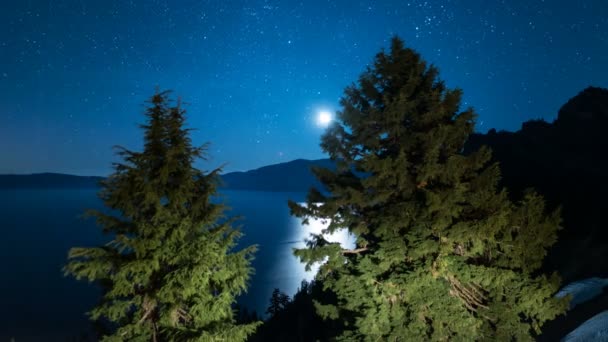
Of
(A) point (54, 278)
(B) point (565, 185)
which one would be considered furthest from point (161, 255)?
(A) point (54, 278)

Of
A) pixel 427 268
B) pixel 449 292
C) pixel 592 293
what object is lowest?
pixel 592 293

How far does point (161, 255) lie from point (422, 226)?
718 centimetres

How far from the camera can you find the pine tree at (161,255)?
6.81 meters

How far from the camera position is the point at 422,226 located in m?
9.41

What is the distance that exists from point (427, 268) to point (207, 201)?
6.58 m

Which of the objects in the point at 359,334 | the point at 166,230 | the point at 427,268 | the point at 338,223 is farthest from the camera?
the point at 338,223

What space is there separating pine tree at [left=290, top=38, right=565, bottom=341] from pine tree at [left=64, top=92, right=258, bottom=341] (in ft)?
14.3

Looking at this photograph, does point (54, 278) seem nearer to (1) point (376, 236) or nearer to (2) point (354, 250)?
(2) point (354, 250)

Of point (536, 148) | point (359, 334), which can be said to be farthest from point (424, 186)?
point (536, 148)

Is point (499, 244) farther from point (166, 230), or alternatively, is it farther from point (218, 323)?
point (166, 230)

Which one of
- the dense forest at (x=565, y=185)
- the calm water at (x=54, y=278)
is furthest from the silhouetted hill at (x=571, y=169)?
the calm water at (x=54, y=278)

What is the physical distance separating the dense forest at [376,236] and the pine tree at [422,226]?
0.04m

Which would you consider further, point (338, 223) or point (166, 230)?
point (338, 223)

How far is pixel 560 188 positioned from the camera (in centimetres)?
3734
